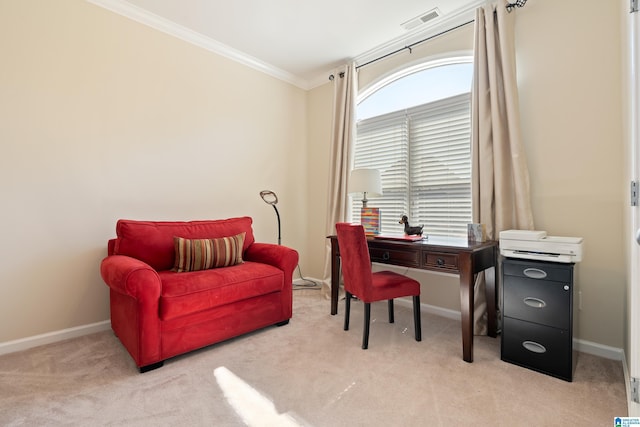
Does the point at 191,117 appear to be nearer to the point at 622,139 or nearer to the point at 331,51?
the point at 331,51

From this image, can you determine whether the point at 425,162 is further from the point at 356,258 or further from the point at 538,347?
the point at 538,347

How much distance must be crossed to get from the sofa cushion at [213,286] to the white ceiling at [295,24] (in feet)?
7.58

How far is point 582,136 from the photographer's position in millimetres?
→ 2166

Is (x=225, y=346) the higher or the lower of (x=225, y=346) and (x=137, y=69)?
the lower

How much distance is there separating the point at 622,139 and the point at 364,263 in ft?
6.21

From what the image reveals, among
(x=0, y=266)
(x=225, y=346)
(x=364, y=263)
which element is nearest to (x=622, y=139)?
(x=364, y=263)

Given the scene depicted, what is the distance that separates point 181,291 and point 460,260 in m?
1.90

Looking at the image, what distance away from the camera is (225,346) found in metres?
2.29

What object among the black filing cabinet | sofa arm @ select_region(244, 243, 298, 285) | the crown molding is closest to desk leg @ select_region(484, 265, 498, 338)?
the black filing cabinet

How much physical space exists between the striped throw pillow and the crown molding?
2062 mm

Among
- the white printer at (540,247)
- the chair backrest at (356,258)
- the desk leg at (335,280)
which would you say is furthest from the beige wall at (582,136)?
the desk leg at (335,280)

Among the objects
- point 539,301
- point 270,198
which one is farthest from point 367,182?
point 539,301

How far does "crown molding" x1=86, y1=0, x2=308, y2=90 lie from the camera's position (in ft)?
8.70

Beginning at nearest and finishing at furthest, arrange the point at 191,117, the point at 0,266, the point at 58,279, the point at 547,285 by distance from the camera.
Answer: the point at 547,285, the point at 0,266, the point at 58,279, the point at 191,117
